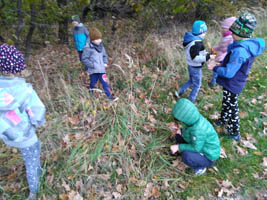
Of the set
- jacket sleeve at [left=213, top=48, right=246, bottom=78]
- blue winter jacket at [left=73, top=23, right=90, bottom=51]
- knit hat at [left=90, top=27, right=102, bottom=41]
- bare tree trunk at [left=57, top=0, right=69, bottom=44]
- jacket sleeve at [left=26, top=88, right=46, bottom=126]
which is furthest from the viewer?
bare tree trunk at [left=57, top=0, right=69, bottom=44]

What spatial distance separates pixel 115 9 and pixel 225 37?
11.3ft

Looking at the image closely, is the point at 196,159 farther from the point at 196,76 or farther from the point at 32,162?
the point at 32,162

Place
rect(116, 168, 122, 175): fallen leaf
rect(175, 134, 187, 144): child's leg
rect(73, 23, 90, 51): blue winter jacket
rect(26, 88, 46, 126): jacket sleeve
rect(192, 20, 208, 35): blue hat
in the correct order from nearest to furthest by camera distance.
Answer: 1. rect(26, 88, 46, 126): jacket sleeve
2. rect(116, 168, 122, 175): fallen leaf
3. rect(175, 134, 187, 144): child's leg
4. rect(192, 20, 208, 35): blue hat
5. rect(73, 23, 90, 51): blue winter jacket

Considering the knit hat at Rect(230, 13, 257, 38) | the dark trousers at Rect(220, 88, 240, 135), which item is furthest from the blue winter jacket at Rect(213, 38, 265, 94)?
the dark trousers at Rect(220, 88, 240, 135)

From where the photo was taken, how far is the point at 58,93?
417 cm

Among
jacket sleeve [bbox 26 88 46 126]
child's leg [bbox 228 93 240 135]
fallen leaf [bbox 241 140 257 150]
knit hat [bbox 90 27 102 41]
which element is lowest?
fallen leaf [bbox 241 140 257 150]

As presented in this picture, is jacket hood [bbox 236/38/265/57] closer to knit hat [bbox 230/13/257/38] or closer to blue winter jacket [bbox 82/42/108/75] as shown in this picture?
knit hat [bbox 230/13/257/38]

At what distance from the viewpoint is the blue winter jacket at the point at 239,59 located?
8.61 ft

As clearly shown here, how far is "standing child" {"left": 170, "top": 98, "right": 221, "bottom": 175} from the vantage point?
8.27ft

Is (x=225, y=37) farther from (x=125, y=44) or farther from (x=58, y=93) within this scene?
(x=58, y=93)

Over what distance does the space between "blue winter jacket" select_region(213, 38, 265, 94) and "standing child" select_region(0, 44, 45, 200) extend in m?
2.38

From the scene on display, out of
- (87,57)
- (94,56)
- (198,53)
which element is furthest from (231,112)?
(87,57)

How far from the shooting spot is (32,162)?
2.39 m

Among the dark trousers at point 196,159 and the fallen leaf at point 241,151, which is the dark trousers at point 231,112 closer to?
the fallen leaf at point 241,151
